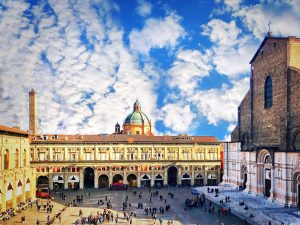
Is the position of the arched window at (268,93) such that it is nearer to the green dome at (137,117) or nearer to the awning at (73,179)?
the awning at (73,179)

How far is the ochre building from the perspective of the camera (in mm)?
63125

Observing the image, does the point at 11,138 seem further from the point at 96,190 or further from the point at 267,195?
the point at 267,195

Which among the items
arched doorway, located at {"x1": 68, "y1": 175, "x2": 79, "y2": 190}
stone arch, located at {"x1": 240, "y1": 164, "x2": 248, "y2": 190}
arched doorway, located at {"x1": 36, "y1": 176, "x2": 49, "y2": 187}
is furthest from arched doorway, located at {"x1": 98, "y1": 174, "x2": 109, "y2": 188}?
stone arch, located at {"x1": 240, "y1": 164, "x2": 248, "y2": 190}

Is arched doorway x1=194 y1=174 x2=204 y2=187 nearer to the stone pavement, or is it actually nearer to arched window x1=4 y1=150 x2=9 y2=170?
the stone pavement

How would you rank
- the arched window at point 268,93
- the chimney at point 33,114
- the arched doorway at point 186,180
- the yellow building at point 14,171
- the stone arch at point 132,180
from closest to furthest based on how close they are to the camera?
1. the yellow building at point 14,171
2. the arched window at point 268,93
3. the stone arch at point 132,180
4. the arched doorway at point 186,180
5. the chimney at point 33,114

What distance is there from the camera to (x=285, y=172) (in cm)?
4166

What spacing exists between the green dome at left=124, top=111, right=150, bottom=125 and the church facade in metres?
35.8

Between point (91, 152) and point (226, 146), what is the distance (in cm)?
2517

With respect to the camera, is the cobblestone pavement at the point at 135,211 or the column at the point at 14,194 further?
the column at the point at 14,194

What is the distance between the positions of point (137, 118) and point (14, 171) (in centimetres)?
4891

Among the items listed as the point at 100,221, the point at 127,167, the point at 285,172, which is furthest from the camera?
the point at 127,167

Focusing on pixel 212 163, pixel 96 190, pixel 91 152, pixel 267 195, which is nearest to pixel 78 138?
pixel 91 152

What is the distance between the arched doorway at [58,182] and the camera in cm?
6294

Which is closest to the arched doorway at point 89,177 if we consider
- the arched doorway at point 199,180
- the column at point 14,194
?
the arched doorway at point 199,180
